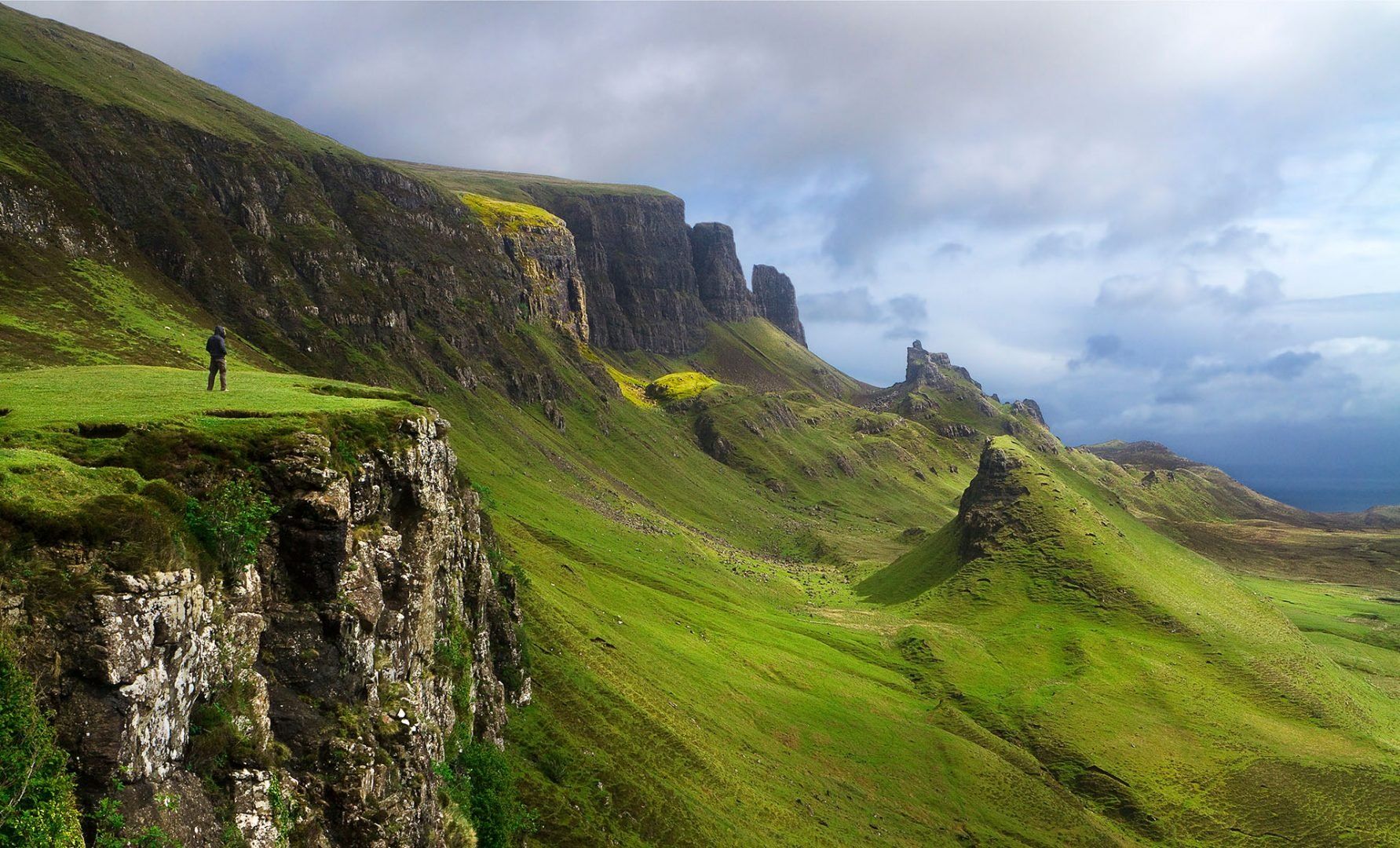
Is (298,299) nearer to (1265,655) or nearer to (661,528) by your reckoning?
(661,528)

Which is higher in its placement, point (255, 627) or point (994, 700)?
point (255, 627)

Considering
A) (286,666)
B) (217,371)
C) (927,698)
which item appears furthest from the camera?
(927,698)

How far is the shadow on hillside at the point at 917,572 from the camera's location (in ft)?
526

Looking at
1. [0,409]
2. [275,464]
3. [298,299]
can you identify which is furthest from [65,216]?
[275,464]

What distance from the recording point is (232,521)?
70.5 ft

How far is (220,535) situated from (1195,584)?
190m

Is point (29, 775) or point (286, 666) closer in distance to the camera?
point (29, 775)

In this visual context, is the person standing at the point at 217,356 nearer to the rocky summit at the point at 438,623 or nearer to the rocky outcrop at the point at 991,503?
the rocky summit at the point at 438,623

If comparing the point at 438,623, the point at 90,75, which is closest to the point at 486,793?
the point at 438,623

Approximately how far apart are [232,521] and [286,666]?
16.5ft

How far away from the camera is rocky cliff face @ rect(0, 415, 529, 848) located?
15914 millimetres

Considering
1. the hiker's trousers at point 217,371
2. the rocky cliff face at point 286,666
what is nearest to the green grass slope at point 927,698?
the rocky cliff face at point 286,666

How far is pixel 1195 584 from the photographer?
522 ft

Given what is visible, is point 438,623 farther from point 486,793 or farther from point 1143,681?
point 1143,681
